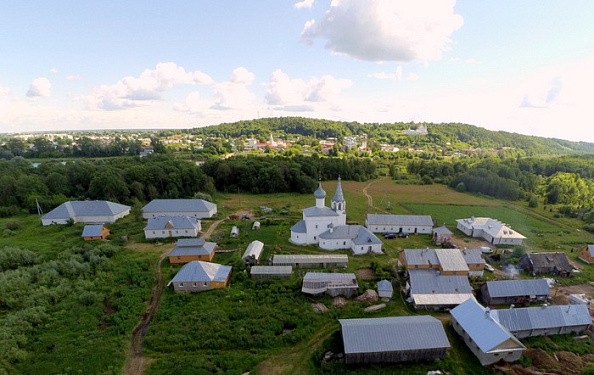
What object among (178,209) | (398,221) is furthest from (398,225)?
(178,209)

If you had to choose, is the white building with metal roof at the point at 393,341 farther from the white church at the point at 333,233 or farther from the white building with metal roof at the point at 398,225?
the white building with metal roof at the point at 398,225

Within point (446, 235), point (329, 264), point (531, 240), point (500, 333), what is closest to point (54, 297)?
point (329, 264)

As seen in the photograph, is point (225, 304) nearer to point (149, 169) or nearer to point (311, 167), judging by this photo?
point (149, 169)

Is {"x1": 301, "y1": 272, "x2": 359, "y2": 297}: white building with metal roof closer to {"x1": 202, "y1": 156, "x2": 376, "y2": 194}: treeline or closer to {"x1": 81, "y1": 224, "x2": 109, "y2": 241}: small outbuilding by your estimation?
{"x1": 81, "y1": 224, "x2": 109, "y2": 241}: small outbuilding

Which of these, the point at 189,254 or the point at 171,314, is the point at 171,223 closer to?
the point at 189,254

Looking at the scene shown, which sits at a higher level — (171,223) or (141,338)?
(171,223)

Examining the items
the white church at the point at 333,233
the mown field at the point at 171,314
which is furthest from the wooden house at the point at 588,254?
the white church at the point at 333,233
